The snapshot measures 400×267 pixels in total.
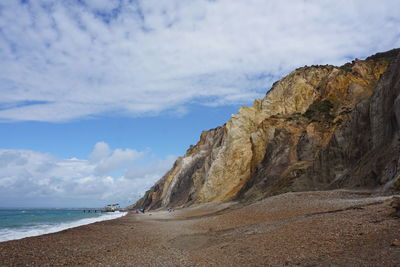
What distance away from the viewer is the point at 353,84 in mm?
43156

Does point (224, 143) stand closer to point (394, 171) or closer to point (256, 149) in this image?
point (256, 149)

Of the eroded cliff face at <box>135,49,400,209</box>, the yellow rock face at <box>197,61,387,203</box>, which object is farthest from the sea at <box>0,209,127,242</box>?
the yellow rock face at <box>197,61,387,203</box>

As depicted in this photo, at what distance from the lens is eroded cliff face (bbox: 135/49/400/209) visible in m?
25.6

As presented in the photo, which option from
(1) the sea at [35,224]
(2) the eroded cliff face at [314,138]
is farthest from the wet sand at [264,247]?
(1) the sea at [35,224]

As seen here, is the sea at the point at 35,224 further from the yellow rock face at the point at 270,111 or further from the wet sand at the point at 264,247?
the yellow rock face at the point at 270,111

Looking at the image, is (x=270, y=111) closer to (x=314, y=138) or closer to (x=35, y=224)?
(x=314, y=138)

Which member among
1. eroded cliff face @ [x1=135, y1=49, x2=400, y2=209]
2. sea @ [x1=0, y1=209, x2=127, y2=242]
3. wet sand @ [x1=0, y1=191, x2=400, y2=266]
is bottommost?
wet sand @ [x1=0, y1=191, x2=400, y2=266]

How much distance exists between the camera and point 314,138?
38656 millimetres

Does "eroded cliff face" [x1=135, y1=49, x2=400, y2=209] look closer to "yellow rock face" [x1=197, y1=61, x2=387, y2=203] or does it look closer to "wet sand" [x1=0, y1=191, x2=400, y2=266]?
"yellow rock face" [x1=197, y1=61, x2=387, y2=203]

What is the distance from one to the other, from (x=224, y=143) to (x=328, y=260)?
162 ft

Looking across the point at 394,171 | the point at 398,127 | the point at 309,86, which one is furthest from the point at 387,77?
the point at 309,86

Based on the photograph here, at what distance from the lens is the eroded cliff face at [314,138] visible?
83.9 ft

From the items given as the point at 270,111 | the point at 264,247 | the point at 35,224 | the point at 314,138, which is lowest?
the point at 264,247

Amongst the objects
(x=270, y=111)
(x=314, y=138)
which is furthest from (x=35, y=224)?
(x=270, y=111)
